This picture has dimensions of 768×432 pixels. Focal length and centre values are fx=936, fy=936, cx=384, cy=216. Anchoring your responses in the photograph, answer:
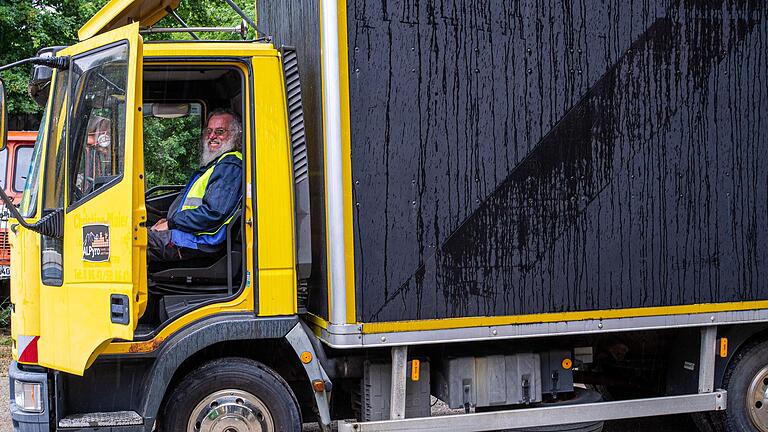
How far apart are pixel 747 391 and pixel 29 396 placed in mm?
4473

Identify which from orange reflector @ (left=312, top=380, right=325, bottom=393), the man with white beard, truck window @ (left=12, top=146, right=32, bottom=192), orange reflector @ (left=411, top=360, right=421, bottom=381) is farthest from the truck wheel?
truck window @ (left=12, top=146, right=32, bottom=192)

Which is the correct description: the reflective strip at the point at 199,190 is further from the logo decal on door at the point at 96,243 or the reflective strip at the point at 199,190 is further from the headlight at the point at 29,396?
the headlight at the point at 29,396

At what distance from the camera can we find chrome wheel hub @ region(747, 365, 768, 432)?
20.4 feet

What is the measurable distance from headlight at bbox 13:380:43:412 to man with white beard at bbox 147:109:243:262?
3.04ft

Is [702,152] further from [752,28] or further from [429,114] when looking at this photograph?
[429,114]

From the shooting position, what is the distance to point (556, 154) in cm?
547

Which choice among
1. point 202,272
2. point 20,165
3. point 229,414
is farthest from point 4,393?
point 229,414

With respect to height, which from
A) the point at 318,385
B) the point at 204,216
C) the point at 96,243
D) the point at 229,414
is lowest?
the point at 229,414

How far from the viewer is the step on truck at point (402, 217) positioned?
500 cm

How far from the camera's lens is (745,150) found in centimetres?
583

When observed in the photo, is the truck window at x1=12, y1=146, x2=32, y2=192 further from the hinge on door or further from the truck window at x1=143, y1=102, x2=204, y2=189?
the hinge on door

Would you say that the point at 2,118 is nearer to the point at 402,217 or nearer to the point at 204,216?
the point at 204,216

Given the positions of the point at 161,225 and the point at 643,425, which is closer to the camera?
the point at 161,225

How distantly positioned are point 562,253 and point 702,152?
1.12m
